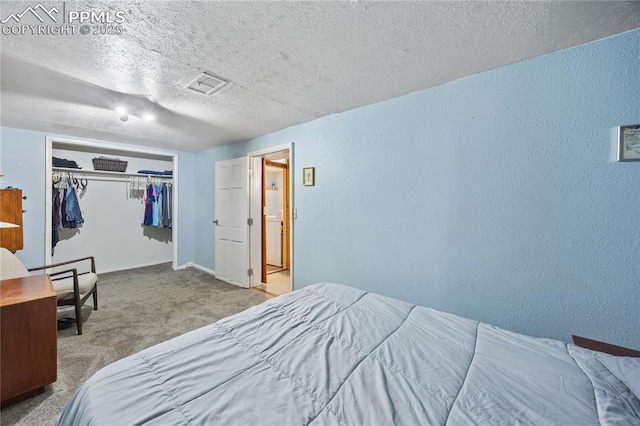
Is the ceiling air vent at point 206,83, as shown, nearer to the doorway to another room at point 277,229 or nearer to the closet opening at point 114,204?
the doorway to another room at point 277,229

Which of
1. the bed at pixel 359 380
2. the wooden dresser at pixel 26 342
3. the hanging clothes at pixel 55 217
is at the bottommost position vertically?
the wooden dresser at pixel 26 342

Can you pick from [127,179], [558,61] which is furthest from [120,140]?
[558,61]

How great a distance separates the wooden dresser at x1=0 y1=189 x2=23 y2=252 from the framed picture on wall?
3.09 m

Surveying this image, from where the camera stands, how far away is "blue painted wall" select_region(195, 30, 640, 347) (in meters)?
1.40

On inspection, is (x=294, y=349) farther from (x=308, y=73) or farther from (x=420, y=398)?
(x=308, y=73)

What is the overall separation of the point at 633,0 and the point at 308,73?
1.69m

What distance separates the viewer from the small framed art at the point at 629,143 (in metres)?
1.34

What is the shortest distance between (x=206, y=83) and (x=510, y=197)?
240 centimetres

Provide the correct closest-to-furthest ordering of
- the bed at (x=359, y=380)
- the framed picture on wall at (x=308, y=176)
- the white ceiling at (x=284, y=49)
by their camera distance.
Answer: the bed at (x=359, y=380) < the white ceiling at (x=284, y=49) < the framed picture on wall at (x=308, y=176)

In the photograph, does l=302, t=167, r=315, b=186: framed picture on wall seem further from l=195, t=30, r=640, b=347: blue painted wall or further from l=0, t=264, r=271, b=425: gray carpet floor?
l=0, t=264, r=271, b=425: gray carpet floor

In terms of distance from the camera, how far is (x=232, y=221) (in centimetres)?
387

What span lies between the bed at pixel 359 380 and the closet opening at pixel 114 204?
4.12 metres

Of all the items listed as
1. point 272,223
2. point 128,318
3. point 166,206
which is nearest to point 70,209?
point 166,206

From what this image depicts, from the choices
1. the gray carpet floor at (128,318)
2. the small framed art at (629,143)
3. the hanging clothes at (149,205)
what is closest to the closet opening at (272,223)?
the gray carpet floor at (128,318)
